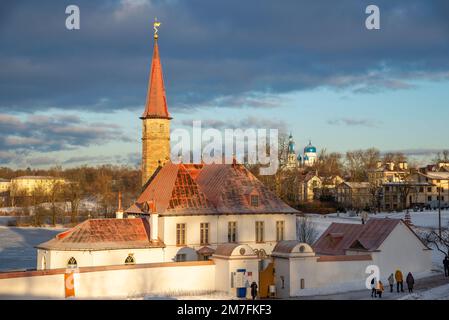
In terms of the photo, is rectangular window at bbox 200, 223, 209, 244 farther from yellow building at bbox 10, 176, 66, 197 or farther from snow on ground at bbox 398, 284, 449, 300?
yellow building at bbox 10, 176, 66, 197

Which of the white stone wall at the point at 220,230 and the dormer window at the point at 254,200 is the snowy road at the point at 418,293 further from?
the dormer window at the point at 254,200

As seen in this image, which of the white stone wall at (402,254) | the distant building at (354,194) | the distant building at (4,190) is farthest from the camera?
the distant building at (4,190)

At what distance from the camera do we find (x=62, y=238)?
35.8 meters

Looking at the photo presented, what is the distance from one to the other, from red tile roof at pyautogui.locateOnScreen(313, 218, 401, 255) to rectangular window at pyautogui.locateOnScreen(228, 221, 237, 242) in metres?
5.55

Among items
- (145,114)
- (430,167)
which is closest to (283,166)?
(145,114)

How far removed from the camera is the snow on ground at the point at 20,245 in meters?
46.4

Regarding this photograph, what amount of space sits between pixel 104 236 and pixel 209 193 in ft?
27.2

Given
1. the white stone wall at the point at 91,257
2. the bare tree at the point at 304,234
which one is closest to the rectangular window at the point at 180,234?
the white stone wall at the point at 91,257

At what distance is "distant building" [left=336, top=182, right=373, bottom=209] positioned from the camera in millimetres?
105500

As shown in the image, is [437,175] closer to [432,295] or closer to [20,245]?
[20,245]

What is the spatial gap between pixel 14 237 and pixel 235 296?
44814 millimetres

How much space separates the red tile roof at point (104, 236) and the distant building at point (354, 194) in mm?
69447

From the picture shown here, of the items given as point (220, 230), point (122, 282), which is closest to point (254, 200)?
point (220, 230)
